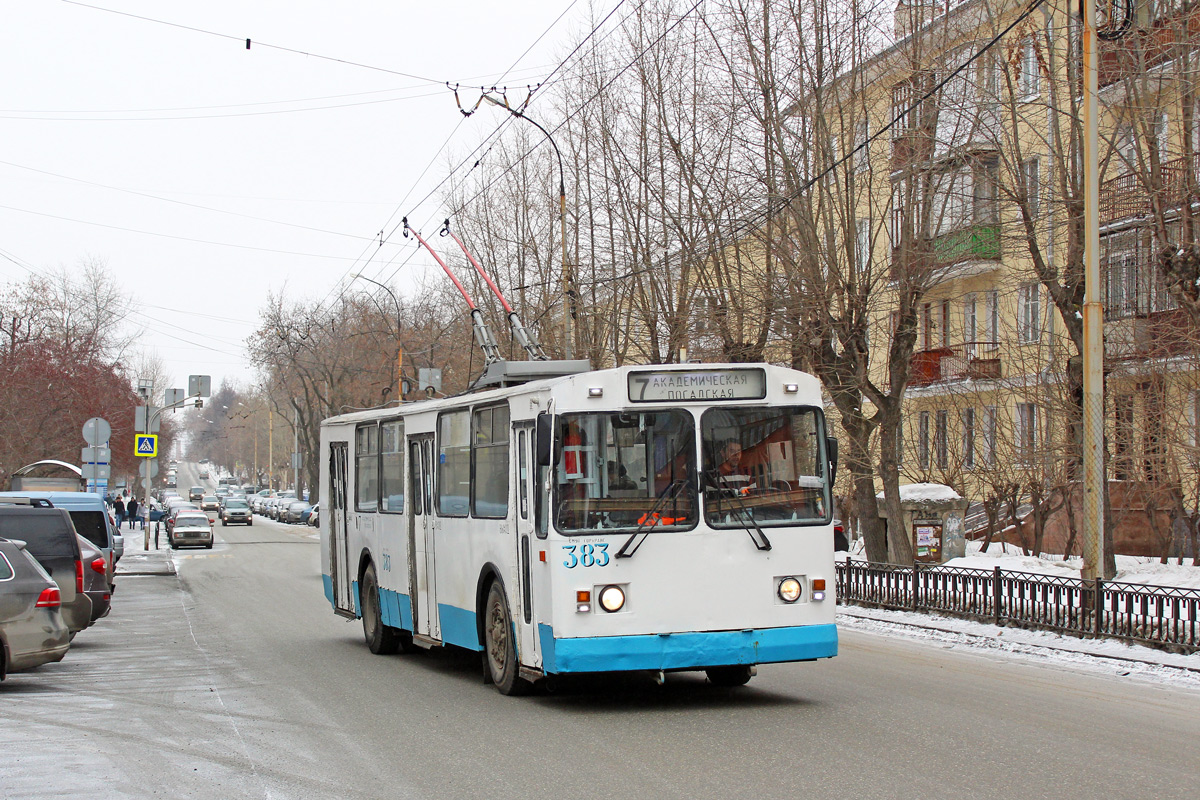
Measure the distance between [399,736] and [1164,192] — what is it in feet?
42.9

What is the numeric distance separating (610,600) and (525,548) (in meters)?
0.98

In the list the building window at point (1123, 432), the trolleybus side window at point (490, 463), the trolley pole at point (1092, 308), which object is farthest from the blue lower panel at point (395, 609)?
the building window at point (1123, 432)

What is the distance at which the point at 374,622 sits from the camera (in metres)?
15.7

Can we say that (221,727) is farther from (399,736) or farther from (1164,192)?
(1164,192)

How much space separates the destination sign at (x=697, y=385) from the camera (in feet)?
34.2

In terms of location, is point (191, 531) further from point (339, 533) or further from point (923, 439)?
point (339, 533)

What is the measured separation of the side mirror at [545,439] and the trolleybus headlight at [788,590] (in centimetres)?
209

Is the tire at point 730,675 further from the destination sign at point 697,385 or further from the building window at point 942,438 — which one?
the building window at point 942,438

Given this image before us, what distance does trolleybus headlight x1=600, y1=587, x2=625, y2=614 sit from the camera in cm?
1012

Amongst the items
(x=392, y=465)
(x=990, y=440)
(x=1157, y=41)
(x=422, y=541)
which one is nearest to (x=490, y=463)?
(x=422, y=541)

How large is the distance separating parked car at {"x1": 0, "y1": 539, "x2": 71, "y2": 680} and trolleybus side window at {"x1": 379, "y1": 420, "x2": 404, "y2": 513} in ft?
12.1

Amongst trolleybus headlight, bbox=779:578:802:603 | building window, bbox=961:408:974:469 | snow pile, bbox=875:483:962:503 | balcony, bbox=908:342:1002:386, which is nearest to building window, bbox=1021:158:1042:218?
building window, bbox=961:408:974:469

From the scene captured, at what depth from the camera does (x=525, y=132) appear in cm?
3697

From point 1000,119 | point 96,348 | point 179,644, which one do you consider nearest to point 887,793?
point 179,644
